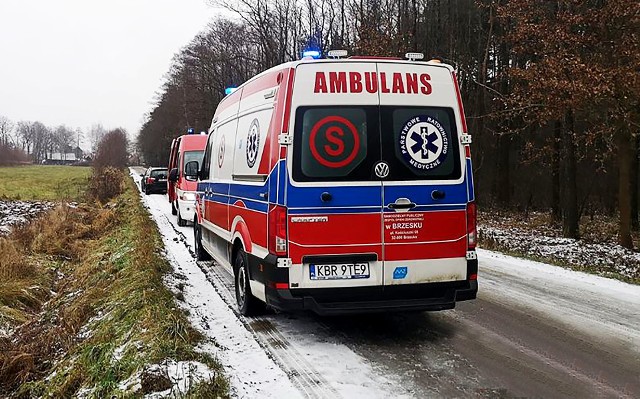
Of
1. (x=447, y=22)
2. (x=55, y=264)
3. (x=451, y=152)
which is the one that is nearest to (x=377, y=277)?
(x=451, y=152)

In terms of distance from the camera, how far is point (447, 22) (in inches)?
1082

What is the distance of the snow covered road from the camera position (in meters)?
4.67

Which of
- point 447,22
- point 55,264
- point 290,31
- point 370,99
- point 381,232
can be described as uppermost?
point 290,31

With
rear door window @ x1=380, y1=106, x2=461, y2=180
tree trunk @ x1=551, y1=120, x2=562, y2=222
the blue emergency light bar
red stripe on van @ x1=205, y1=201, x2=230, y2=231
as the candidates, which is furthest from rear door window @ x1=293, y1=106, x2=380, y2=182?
tree trunk @ x1=551, y1=120, x2=562, y2=222

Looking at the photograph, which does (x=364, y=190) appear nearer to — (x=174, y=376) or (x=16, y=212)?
(x=174, y=376)

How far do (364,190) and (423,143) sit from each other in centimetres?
80

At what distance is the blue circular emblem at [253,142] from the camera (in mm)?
6336

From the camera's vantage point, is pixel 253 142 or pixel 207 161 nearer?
pixel 253 142

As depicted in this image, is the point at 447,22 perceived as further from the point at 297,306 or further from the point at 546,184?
the point at 297,306

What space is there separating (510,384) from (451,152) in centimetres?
230

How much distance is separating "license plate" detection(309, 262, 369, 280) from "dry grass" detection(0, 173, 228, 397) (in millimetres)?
1268

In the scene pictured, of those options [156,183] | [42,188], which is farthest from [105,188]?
[42,188]

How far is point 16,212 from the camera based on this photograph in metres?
23.2

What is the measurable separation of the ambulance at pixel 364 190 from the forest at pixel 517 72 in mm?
1306
